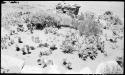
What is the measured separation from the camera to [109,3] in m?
17.2

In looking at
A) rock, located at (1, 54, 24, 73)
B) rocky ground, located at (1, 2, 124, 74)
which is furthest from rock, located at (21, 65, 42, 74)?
rock, located at (1, 54, 24, 73)

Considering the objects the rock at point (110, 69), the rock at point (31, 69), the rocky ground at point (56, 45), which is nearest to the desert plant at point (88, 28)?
the rocky ground at point (56, 45)

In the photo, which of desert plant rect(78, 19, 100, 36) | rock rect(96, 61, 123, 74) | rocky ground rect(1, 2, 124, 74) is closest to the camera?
rock rect(96, 61, 123, 74)

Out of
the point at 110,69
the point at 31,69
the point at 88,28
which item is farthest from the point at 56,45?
the point at 110,69

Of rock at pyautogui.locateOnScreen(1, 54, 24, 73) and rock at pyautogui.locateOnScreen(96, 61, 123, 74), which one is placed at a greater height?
rock at pyautogui.locateOnScreen(1, 54, 24, 73)

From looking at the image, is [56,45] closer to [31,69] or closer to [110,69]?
[31,69]

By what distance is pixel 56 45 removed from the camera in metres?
8.26

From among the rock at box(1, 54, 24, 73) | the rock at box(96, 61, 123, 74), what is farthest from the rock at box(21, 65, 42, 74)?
the rock at box(96, 61, 123, 74)

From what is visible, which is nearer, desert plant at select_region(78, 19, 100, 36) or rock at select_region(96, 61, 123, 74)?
rock at select_region(96, 61, 123, 74)

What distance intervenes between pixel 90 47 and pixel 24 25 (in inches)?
156

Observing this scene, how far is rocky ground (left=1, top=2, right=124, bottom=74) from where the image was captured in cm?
680

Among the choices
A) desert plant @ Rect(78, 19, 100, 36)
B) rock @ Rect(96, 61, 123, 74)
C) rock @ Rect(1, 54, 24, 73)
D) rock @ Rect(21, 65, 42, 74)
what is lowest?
rock @ Rect(96, 61, 123, 74)

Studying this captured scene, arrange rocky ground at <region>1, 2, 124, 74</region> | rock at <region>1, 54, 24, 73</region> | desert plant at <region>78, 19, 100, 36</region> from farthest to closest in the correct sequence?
desert plant at <region>78, 19, 100, 36</region> → rocky ground at <region>1, 2, 124, 74</region> → rock at <region>1, 54, 24, 73</region>

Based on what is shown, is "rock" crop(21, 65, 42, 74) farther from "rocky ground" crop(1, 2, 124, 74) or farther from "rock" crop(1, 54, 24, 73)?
"rock" crop(1, 54, 24, 73)
